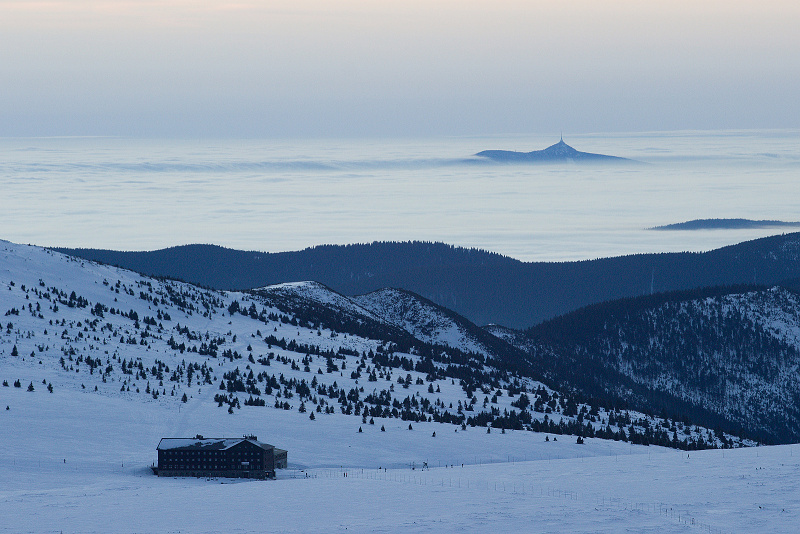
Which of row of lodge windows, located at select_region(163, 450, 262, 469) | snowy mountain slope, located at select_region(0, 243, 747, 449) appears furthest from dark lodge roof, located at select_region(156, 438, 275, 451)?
snowy mountain slope, located at select_region(0, 243, 747, 449)

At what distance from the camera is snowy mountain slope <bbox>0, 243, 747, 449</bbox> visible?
125000mm

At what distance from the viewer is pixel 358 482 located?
8156 centimetres

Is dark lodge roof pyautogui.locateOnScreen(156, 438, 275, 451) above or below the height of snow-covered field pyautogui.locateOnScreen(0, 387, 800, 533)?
above

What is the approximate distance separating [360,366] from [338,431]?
48.7 meters

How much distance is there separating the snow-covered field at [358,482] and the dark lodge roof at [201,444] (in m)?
3.00

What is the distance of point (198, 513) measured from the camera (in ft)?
228

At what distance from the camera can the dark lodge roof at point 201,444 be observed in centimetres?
9181

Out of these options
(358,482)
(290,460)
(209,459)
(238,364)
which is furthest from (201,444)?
(238,364)

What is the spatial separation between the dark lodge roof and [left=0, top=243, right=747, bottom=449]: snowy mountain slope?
12.3m

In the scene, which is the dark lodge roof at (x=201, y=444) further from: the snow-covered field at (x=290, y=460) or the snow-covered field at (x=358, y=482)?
the snow-covered field at (x=358, y=482)

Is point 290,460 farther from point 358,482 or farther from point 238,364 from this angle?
point 238,364

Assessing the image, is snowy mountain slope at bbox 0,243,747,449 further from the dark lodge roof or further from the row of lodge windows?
the row of lodge windows

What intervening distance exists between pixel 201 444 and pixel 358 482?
1828 centimetres

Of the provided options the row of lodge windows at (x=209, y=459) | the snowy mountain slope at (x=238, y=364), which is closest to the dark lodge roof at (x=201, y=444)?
the row of lodge windows at (x=209, y=459)
